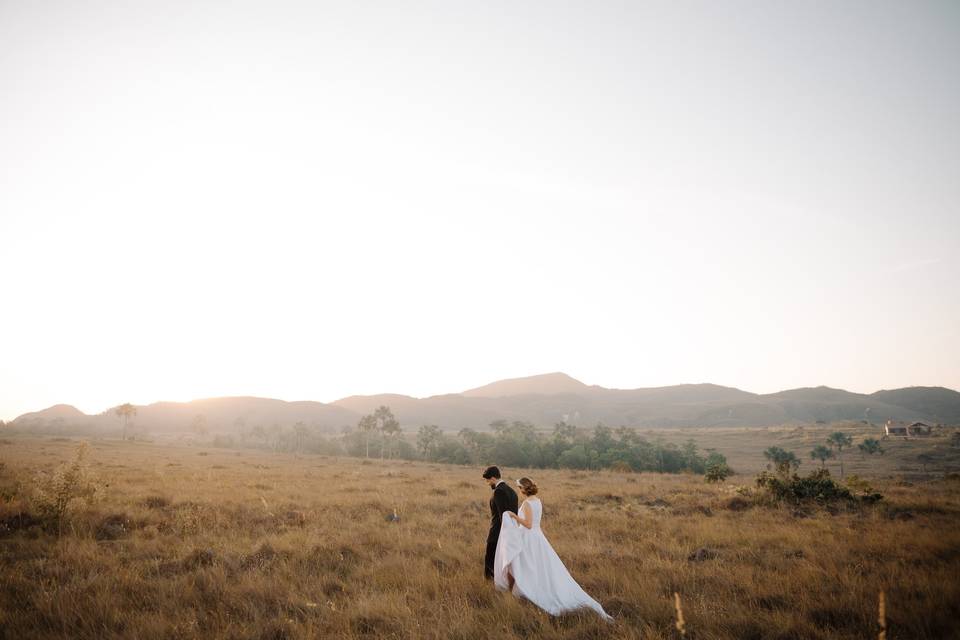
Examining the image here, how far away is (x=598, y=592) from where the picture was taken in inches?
315

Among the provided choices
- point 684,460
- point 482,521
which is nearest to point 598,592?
point 482,521

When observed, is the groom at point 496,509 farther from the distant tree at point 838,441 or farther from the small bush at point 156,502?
the distant tree at point 838,441

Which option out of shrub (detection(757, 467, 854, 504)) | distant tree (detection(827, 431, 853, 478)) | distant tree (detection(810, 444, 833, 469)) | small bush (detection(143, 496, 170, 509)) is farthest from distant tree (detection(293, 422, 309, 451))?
distant tree (detection(827, 431, 853, 478))

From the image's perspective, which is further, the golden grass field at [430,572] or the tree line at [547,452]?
the tree line at [547,452]

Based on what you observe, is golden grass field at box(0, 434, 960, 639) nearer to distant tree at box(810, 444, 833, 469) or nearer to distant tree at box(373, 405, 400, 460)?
distant tree at box(373, 405, 400, 460)

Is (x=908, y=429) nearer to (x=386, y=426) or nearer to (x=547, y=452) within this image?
(x=547, y=452)

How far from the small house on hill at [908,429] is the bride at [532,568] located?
519 feet

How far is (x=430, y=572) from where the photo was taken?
341 inches

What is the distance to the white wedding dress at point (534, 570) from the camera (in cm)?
712

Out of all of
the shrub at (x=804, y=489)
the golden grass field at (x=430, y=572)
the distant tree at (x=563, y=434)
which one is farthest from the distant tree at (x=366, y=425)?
the shrub at (x=804, y=489)

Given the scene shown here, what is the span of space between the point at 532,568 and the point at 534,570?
0.05 meters

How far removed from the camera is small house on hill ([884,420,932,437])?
117 m

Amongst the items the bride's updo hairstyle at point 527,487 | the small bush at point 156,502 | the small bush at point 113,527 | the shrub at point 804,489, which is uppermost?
the bride's updo hairstyle at point 527,487

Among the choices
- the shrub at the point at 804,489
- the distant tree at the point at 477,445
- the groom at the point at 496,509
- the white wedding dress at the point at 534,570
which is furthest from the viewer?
the distant tree at the point at 477,445
